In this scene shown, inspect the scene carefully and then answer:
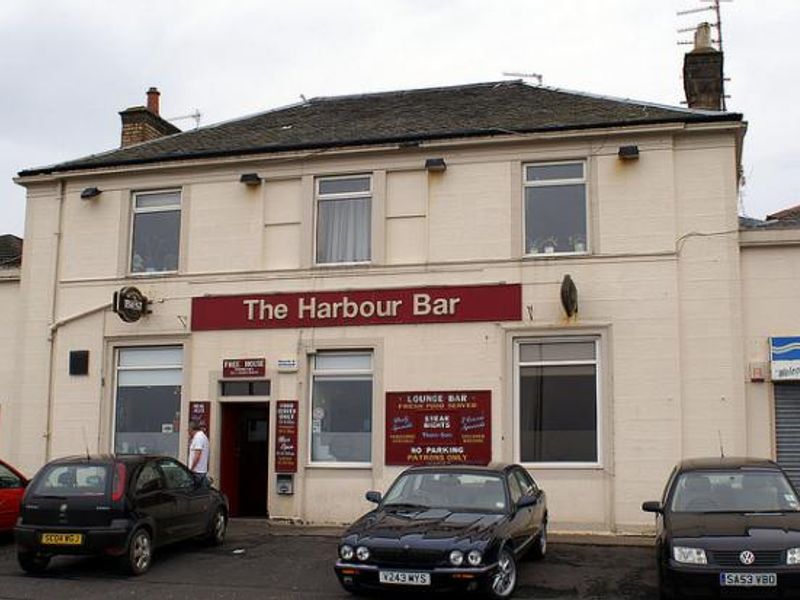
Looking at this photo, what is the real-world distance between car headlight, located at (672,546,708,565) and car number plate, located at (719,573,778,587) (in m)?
0.24

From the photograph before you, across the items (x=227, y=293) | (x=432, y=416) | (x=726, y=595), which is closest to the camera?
(x=726, y=595)

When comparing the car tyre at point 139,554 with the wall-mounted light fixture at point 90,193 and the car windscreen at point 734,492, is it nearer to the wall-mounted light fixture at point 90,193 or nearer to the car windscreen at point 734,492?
the car windscreen at point 734,492

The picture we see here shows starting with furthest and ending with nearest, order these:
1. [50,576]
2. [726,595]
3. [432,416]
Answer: [432,416], [50,576], [726,595]

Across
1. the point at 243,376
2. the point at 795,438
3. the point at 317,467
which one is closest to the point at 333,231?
the point at 243,376

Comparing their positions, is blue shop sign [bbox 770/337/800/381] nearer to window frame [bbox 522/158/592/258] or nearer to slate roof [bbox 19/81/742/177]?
window frame [bbox 522/158/592/258]

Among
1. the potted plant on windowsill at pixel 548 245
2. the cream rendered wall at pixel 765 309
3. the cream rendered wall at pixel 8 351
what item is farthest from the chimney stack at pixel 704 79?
the cream rendered wall at pixel 8 351

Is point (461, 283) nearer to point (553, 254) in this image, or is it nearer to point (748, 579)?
point (553, 254)

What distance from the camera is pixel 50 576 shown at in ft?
37.6

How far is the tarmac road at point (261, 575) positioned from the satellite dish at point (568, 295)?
3.74 m

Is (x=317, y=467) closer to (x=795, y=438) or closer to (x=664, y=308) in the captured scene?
(x=664, y=308)

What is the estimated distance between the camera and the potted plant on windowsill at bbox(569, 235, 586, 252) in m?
15.6

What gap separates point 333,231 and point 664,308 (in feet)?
19.6

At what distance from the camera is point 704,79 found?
1719 centimetres

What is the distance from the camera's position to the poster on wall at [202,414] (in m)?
16.5
